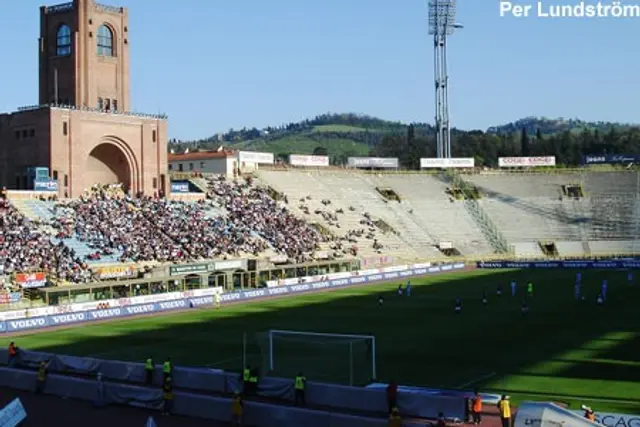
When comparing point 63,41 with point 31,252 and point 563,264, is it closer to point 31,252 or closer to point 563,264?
point 31,252

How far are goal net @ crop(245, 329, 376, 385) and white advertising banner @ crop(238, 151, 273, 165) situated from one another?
67.2m

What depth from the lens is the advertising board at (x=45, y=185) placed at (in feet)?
219

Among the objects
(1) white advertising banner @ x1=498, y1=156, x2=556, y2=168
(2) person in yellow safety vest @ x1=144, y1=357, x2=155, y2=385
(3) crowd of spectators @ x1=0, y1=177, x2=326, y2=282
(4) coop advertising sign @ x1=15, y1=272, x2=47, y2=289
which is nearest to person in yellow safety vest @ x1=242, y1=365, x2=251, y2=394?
(2) person in yellow safety vest @ x1=144, y1=357, x2=155, y2=385

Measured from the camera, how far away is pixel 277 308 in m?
53.7

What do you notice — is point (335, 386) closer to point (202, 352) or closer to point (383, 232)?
point (202, 352)

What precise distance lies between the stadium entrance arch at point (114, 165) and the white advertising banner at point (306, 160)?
98.0 feet

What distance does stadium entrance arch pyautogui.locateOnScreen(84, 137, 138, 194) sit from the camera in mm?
74312

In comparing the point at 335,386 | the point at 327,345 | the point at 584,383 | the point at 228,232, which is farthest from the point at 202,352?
the point at 228,232

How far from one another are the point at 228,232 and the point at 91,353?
37.2 metres

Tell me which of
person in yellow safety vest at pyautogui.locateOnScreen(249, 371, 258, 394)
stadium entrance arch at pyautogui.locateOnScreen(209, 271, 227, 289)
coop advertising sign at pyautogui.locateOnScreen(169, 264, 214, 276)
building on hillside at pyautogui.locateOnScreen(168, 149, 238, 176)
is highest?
building on hillside at pyautogui.locateOnScreen(168, 149, 238, 176)

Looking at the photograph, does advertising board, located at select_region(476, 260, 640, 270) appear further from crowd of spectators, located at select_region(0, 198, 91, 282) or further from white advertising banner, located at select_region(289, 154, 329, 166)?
crowd of spectators, located at select_region(0, 198, 91, 282)

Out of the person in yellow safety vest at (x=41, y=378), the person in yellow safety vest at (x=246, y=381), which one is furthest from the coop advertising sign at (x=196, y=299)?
the person in yellow safety vest at (x=246, y=381)

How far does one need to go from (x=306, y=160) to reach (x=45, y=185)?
143 ft

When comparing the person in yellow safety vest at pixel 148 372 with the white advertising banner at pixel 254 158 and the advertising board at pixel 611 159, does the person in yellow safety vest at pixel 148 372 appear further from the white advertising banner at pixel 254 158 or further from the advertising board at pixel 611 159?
the advertising board at pixel 611 159
